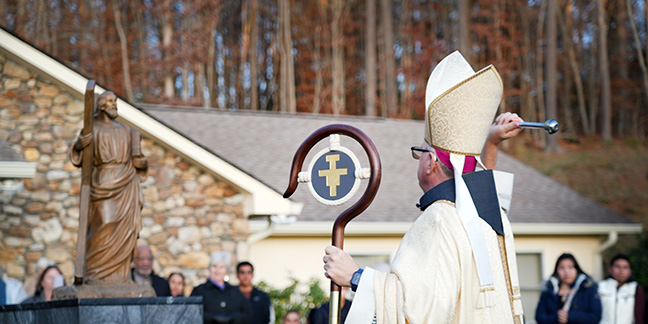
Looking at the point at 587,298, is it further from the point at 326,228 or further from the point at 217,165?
the point at 217,165

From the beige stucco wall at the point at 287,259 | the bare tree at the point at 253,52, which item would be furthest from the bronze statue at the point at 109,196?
the bare tree at the point at 253,52

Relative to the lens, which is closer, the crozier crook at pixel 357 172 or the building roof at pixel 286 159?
the crozier crook at pixel 357 172

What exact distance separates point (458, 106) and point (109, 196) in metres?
3.58

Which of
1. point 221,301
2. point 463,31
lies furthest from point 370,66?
point 221,301

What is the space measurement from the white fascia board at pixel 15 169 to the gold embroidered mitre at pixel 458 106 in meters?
6.28

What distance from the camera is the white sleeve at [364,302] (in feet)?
12.3

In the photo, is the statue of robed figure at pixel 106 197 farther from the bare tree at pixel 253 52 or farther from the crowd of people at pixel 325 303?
the bare tree at pixel 253 52

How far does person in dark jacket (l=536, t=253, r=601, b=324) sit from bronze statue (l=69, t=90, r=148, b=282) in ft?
13.3

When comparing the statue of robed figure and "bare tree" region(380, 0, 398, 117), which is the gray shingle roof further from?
"bare tree" region(380, 0, 398, 117)

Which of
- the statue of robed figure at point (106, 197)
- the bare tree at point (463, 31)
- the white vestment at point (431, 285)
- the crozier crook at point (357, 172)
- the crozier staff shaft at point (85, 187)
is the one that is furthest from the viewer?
the bare tree at point (463, 31)

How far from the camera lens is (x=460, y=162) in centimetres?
397

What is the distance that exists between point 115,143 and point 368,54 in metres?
24.2

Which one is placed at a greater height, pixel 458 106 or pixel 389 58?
pixel 389 58

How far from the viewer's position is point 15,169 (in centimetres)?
907
